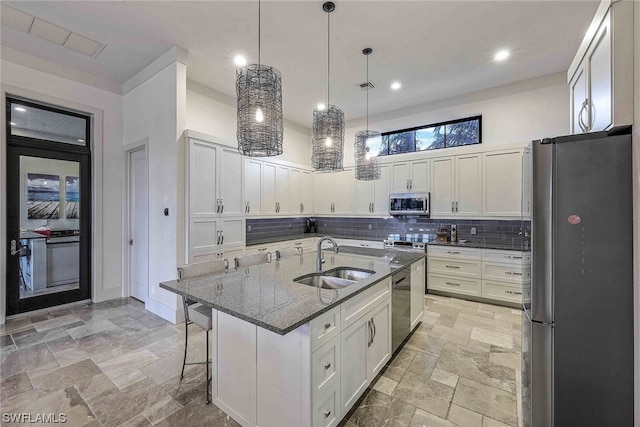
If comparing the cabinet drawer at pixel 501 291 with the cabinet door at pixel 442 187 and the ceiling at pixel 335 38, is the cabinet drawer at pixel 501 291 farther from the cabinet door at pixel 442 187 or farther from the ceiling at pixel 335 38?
the ceiling at pixel 335 38

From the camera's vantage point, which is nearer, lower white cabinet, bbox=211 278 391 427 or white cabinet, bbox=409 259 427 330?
lower white cabinet, bbox=211 278 391 427

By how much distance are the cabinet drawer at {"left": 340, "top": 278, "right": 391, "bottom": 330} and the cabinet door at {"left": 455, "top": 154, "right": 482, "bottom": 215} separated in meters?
2.85

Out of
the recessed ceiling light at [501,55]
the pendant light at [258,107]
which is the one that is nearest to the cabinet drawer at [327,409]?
the pendant light at [258,107]

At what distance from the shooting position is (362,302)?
196cm

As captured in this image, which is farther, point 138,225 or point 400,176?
point 400,176

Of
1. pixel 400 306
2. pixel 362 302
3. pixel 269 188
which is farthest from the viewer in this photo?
pixel 269 188

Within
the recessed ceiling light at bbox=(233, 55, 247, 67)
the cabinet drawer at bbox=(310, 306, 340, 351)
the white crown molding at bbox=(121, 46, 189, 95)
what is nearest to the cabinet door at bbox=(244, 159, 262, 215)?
the recessed ceiling light at bbox=(233, 55, 247, 67)

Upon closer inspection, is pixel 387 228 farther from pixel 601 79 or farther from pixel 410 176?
pixel 601 79

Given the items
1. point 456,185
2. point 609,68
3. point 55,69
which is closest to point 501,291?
point 456,185

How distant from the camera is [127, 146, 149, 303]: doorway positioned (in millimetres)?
4086

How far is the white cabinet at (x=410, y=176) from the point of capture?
16.0 ft

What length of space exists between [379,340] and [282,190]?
12.3 feet

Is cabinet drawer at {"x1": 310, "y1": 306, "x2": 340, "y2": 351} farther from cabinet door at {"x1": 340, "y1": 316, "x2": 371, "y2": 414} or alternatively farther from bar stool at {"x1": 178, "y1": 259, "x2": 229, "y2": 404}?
bar stool at {"x1": 178, "y1": 259, "x2": 229, "y2": 404}

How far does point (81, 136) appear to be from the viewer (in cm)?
413
